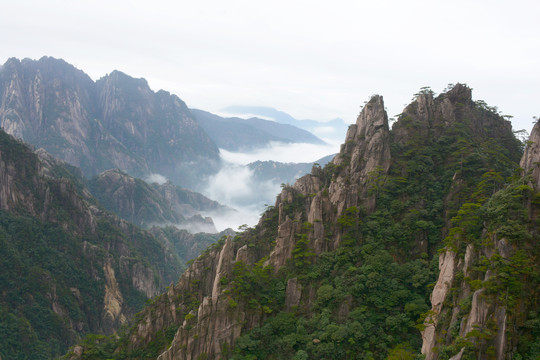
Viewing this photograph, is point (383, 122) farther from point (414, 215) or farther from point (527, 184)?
point (527, 184)

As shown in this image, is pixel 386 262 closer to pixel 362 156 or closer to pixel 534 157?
pixel 534 157

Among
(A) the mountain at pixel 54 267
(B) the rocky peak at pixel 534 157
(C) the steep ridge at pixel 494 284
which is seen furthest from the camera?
(A) the mountain at pixel 54 267

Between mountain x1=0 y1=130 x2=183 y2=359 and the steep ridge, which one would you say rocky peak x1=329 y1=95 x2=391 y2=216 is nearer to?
the steep ridge

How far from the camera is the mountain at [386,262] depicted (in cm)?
3108

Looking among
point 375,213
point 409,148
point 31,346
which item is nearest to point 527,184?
point 375,213

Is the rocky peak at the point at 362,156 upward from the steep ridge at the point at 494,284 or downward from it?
upward

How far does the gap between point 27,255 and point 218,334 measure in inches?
3635

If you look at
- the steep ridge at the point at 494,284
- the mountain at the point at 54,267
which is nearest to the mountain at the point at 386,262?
the steep ridge at the point at 494,284

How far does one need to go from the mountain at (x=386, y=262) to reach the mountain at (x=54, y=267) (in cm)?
5513

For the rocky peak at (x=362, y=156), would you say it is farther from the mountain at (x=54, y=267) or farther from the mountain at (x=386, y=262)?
the mountain at (x=54, y=267)

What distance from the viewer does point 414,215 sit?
157 feet

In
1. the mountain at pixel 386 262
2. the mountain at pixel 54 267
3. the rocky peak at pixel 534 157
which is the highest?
the rocky peak at pixel 534 157

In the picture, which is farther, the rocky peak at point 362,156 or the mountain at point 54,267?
the mountain at point 54,267

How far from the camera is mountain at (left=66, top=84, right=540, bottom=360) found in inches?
1224
